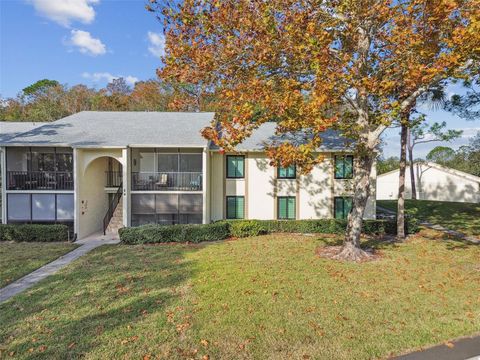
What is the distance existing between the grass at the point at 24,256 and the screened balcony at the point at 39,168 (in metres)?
3.49

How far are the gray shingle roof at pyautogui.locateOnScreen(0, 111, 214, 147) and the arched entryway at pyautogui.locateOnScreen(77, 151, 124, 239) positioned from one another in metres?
1.04

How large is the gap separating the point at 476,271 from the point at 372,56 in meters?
8.28

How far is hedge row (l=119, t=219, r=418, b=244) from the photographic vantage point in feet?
49.4

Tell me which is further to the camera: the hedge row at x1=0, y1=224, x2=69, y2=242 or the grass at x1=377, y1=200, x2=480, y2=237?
the grass at x1=377, y1=200, x2=480, y2=237

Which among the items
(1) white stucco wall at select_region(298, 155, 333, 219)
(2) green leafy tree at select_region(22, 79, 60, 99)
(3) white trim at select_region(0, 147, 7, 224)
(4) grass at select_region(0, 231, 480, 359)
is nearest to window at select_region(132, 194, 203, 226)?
(4) grass at select_region(0, 231, 480, 359)

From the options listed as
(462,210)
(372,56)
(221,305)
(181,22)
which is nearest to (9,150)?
(181,22)

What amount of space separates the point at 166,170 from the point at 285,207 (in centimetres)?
794

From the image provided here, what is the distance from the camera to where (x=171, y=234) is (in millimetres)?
15258

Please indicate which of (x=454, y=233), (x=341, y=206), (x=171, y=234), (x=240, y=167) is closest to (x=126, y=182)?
(x=171, y=234)

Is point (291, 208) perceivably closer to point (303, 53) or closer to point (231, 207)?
point (231, 207)

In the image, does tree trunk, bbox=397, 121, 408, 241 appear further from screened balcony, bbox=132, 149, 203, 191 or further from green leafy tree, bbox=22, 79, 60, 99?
green leafy tree, bbox=22, 79, 60, 99

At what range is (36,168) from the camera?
17359 mm

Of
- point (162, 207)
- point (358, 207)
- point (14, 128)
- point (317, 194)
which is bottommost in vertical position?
point (162, 207)

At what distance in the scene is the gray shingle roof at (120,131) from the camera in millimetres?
16656
